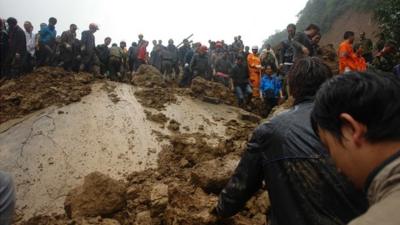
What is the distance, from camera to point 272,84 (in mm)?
9906

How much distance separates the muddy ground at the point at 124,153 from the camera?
155 inches

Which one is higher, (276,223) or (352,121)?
(352,121)

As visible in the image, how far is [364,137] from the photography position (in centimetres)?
103

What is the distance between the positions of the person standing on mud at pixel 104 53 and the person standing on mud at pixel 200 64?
2.38m

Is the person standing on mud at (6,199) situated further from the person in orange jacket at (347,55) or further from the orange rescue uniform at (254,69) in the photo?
the orange rescue uniform at (254,69)

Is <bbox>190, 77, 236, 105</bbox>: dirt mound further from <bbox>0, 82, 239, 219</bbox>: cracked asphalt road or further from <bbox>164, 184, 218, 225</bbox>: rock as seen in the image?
<bbox>164, 184, 218, 225</bbox>: rock

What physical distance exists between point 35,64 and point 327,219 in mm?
9995

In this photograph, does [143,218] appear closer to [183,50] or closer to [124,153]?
[124,153]

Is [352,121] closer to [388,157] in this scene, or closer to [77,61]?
[388,157]

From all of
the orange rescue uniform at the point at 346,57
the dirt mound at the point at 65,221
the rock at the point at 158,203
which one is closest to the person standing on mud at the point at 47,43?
the dirt mound at the point at 65,221

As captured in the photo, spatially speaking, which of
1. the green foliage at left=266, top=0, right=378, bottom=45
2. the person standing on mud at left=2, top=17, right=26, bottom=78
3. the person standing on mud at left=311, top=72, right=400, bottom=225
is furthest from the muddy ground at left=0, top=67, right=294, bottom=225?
the green foliage at left=266, top=0, right=378, bottom=45

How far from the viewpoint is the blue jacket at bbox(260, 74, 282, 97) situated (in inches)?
389

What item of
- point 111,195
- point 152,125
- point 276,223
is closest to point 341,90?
point 276,223

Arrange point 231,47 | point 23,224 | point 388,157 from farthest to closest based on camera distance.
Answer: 1. point 231,47
2. point 23,224
3. point 388,157
